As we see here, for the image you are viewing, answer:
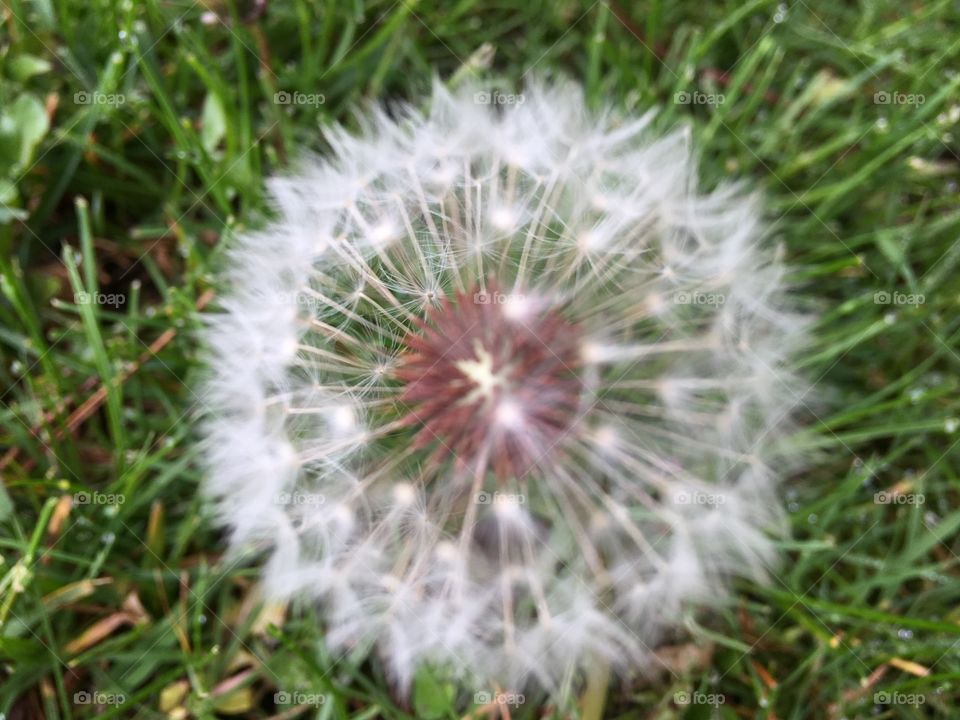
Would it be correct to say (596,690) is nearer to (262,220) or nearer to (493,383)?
(493,383)

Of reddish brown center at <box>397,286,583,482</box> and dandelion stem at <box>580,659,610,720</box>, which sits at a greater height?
reddish brown center at <box>397,286,583,482</box>

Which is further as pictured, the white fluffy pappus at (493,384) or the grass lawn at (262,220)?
the grass lawn at (262,220)

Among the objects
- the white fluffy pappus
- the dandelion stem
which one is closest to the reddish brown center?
the white fluffy pappus

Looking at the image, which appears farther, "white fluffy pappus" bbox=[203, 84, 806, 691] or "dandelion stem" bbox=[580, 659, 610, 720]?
"dandelion stem" bbox=[580, 659, 610, 720]

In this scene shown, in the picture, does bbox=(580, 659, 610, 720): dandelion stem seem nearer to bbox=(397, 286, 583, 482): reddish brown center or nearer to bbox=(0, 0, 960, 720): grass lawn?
bbox=(0, 0, 960, 720): grass lawn

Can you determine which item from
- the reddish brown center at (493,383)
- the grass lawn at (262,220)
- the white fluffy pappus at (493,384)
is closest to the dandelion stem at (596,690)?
the grass lawn at (262,220)

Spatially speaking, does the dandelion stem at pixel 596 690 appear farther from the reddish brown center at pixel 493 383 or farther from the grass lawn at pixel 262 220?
the reddish brown center at pixel 493 383

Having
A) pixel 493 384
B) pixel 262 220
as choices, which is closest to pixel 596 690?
pixel 493 384

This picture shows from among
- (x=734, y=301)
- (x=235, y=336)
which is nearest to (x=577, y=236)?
(x=734, y=301)
